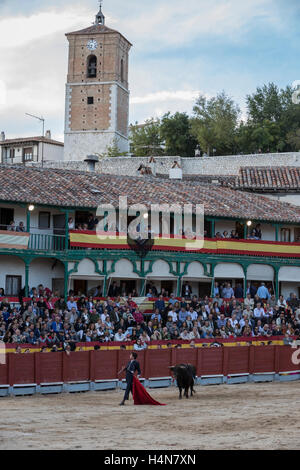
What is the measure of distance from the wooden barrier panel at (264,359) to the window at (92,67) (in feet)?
156

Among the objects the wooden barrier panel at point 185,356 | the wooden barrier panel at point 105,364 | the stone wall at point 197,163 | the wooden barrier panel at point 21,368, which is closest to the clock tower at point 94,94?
the stone wall at point 197,163

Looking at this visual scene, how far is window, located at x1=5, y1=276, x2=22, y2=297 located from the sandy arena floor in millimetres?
9677

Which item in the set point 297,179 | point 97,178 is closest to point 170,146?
point 297,179

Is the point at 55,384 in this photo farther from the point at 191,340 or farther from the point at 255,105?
the point at 255,105

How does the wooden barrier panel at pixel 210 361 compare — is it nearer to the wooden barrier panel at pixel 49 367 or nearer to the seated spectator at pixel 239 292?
the wooden barrier panel at pixel 49 367

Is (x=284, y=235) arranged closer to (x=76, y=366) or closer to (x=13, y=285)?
(x=13, y=285)

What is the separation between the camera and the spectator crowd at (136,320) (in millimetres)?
23094

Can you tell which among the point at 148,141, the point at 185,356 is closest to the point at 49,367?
the point at 185,356

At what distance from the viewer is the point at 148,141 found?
69.2 meters

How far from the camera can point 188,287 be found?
3266cm

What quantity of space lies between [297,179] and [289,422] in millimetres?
27676

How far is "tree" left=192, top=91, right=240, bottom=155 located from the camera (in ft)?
208
